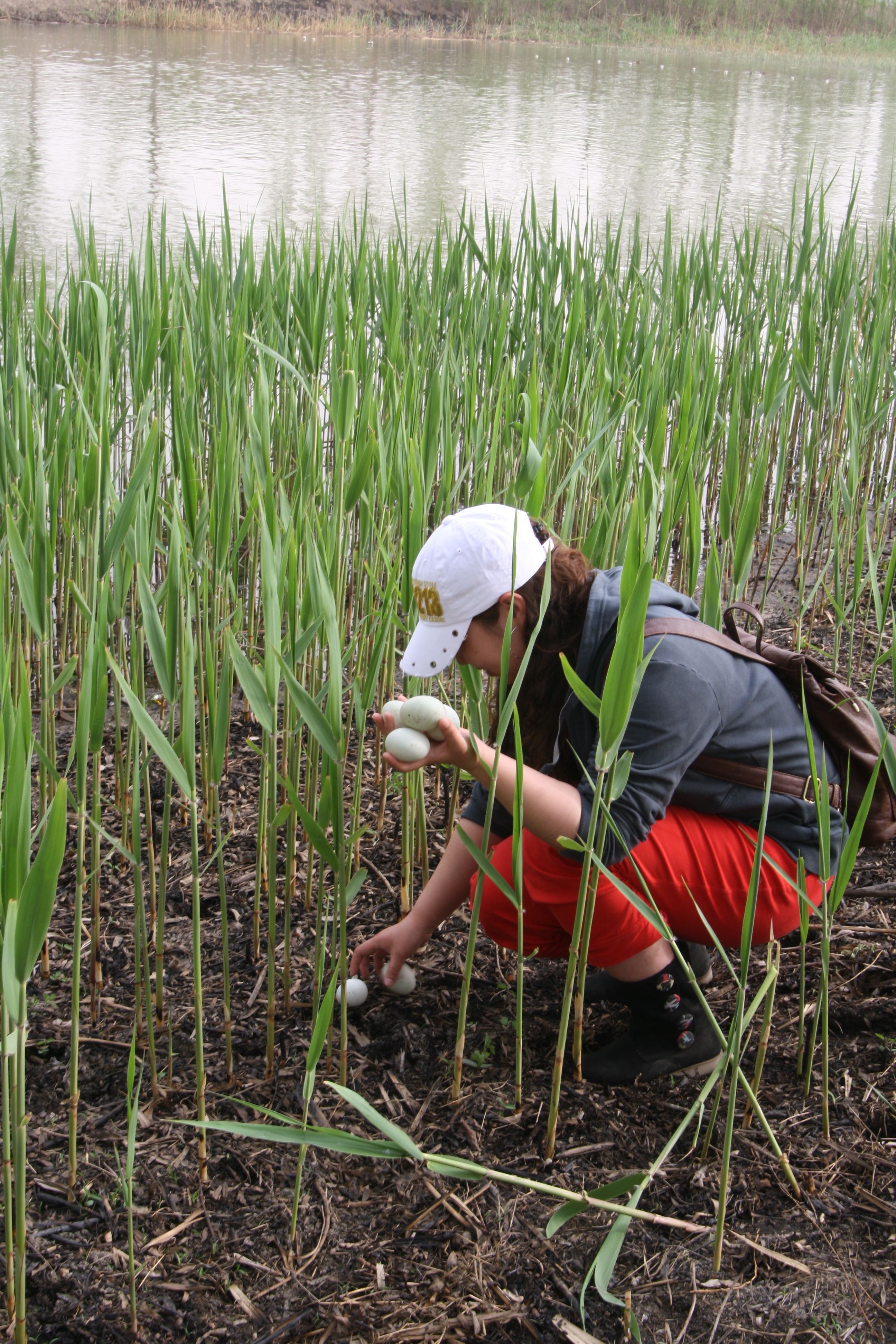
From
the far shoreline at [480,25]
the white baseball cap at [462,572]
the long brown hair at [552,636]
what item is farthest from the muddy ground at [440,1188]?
the far shoreline at [480,25]

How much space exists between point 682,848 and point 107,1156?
0.70 meters

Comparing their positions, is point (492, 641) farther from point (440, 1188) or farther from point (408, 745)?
point (440, 1188)

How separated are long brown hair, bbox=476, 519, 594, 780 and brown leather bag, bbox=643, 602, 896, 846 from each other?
130mm

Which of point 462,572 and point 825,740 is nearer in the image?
point 462,572

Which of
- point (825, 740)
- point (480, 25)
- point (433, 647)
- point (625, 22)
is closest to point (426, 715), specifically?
point (433, 647)

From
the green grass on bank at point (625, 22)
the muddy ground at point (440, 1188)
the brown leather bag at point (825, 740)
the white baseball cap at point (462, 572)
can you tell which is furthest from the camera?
the green grass on bank at point (625, 22)

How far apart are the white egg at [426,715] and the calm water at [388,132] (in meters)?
3.62

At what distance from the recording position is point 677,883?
128 centimetres

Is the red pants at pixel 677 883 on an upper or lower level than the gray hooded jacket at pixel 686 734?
lower

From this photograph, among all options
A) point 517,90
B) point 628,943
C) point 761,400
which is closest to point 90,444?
point 628,943

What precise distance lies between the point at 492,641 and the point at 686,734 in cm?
22

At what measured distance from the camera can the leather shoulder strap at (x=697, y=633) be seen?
118 cm

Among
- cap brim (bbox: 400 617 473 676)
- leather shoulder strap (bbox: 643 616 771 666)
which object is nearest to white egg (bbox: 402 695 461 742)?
cap brim (bbox: 400 617 473 676)

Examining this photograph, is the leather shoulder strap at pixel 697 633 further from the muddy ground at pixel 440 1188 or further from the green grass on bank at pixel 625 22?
the green grass on bank at pixel 625 22
